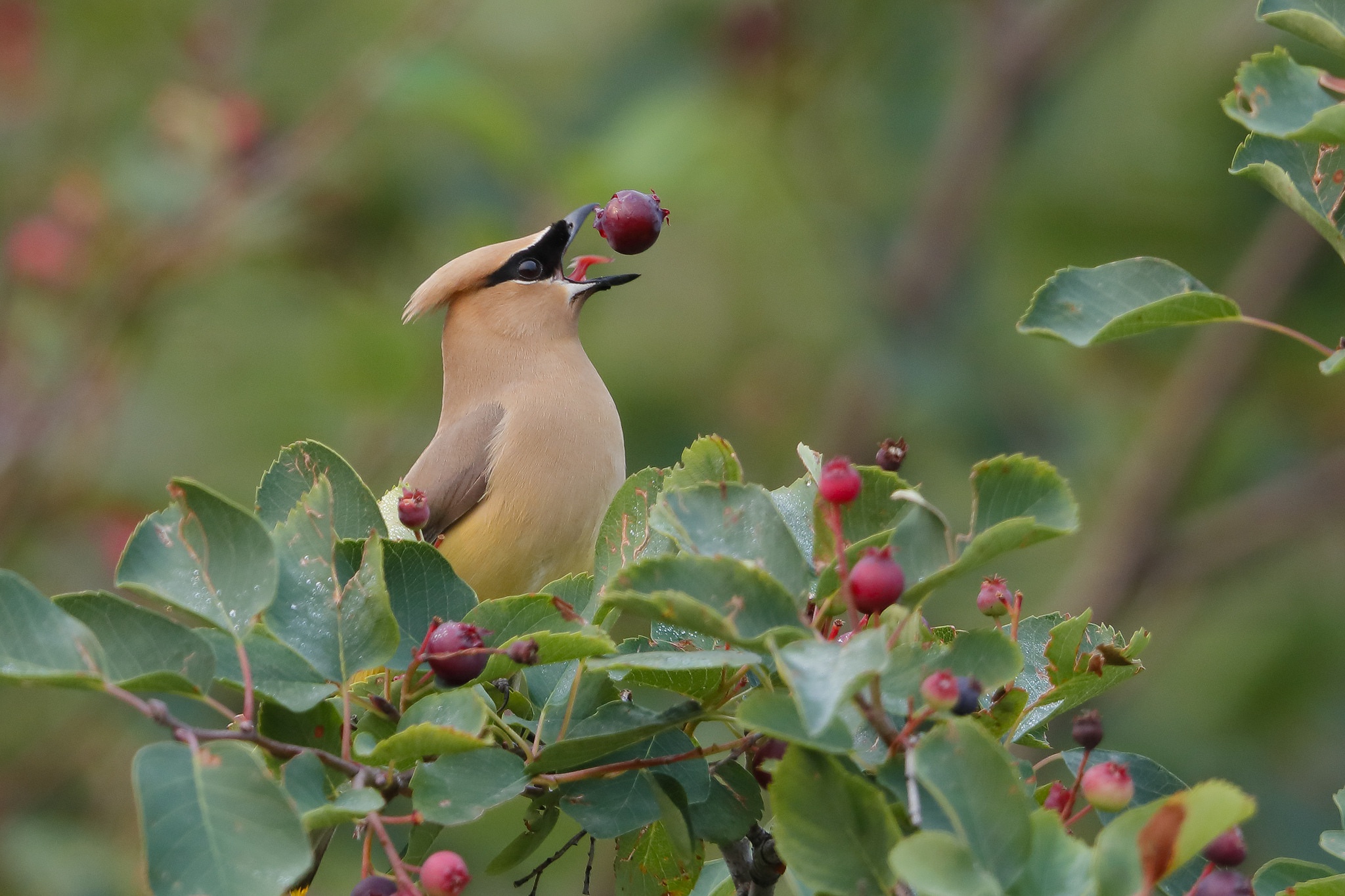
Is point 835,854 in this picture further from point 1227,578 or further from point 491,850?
Answer: point 1227,578

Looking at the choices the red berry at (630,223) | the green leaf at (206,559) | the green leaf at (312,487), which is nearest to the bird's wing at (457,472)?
the red berry at (630,223)

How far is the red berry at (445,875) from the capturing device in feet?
6.39

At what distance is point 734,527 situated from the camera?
2080 mm

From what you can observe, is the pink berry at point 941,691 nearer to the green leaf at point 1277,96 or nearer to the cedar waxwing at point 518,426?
the green leaf at point 1277,96

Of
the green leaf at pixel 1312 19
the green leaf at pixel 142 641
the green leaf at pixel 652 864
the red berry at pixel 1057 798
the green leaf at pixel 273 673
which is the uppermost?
the green leaf at pixel 1312 19

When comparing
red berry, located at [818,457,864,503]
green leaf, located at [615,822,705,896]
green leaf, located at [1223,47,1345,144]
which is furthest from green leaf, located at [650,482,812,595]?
green leaf, located at [1223,47,1345,144]

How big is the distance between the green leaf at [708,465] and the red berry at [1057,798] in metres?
0.60

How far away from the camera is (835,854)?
186 centimetres

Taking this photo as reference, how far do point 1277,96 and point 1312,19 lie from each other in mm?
115

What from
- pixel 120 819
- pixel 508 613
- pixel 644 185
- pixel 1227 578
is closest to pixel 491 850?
pixel 120 819

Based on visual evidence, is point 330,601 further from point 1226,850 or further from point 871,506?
point 1226,850

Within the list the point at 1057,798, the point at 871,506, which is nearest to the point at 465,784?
the point at 871,506

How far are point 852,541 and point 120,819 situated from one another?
5.93 metres

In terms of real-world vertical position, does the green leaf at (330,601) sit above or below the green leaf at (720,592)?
below
